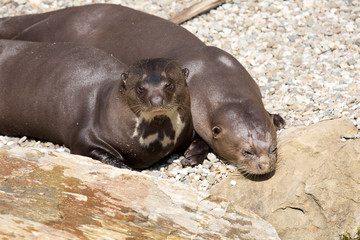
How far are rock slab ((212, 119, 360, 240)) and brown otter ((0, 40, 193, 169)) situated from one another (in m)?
0.87

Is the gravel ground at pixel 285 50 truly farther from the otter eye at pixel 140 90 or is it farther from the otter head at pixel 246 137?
the otter eye at pixel 140 90

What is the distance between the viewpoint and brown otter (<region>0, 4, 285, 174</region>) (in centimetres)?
666

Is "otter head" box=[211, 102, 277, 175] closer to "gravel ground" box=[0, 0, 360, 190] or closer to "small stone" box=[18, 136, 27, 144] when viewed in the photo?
"gravel ground" box=[0, 0, 360, 190]

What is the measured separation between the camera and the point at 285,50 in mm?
8828

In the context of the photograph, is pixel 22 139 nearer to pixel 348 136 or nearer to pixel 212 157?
pixel 212 157

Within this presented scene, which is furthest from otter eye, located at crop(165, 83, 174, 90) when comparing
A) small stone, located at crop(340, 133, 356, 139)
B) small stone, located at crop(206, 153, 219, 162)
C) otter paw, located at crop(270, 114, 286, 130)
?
small stone, located at crop(340, 133, 356, 139)

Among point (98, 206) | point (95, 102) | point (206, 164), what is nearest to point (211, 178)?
point (206, 164)

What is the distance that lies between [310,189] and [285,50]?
10.5 feet

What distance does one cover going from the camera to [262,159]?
644 cm

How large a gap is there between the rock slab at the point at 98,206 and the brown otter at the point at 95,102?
34.2 inches

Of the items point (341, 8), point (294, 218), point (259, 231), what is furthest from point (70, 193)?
point (341, 8)

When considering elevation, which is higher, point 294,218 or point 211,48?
point 211,48

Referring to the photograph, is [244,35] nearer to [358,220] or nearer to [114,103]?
[114,103]

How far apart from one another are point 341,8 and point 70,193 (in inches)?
227
